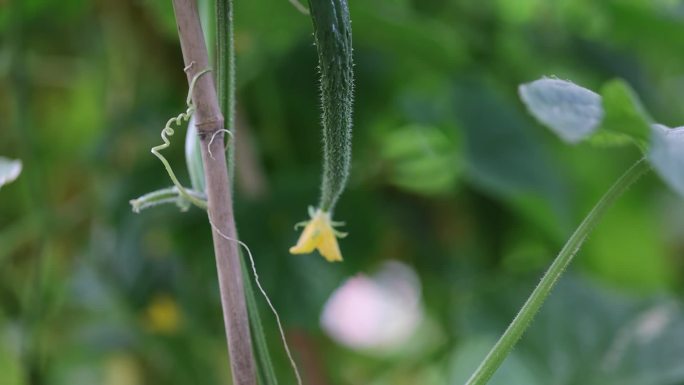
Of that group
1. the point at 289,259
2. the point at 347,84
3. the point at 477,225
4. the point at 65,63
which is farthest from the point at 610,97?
the point at 65,63

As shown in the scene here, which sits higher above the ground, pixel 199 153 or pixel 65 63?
pixel 65 63

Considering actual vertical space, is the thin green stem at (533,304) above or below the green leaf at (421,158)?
below

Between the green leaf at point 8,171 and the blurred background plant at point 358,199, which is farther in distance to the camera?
the blurred background plant at point 358,199

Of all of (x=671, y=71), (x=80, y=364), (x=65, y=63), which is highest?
(x=65, y=63)

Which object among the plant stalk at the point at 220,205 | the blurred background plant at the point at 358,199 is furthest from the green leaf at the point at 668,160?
the blurred background plant at the point at 358,199

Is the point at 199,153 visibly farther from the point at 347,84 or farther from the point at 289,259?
the point at 289,259

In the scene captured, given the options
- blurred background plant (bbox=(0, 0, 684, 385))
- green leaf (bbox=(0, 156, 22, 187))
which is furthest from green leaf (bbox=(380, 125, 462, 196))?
green leaf (bbox=(0, 156, 22, 187))

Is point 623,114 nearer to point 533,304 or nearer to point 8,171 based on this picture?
point 533,304

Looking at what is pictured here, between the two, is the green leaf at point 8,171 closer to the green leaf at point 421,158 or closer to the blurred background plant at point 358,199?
the blurred background plant at point 358,199
